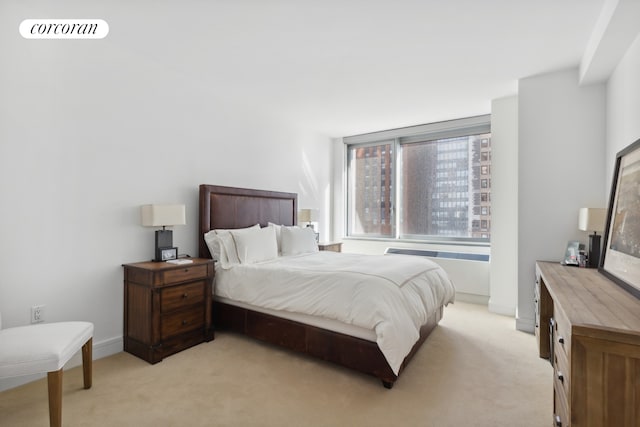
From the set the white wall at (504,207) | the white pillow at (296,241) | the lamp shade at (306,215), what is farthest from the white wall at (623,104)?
the lamp shade at (306,215)

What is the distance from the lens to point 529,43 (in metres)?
2.63

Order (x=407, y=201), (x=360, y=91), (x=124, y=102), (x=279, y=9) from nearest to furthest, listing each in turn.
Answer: (x=279, y=9)
(x=124, y=102)
(x=360, y=91)
(x=407, y=201)

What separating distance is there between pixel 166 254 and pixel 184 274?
364 millimetres

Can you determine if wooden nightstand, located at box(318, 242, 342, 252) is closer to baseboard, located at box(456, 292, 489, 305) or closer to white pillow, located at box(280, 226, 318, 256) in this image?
white pillow, located at box(280, 226, 318, 256)

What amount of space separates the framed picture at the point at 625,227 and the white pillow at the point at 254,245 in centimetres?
291

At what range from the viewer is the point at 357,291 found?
2.35 m

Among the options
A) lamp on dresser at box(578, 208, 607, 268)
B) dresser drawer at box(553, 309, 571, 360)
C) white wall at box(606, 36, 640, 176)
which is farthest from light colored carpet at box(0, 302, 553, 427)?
white wall at box(606, 36, 640, 176)

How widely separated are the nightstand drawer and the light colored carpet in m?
0.65

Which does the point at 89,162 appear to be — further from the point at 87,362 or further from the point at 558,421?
the point at 558,421

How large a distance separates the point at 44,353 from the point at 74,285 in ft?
3.24

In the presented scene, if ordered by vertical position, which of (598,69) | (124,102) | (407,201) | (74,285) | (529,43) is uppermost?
(529,43)

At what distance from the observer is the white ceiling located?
2.21 meters

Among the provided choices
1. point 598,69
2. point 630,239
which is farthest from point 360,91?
point 630,239

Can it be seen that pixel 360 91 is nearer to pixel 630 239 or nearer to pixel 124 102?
pixel 124 102
